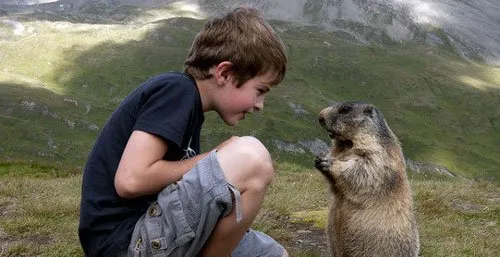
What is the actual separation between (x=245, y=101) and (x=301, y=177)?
9.20 meters

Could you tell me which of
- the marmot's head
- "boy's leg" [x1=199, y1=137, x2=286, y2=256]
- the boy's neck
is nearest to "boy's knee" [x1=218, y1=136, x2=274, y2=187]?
"boy's leg" [x1=199, y1=137, x2=286, y2=256]

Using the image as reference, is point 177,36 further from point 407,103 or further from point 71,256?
point 71,256

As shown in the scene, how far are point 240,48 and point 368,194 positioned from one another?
2.60m

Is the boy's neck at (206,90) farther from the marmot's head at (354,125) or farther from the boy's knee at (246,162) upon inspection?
the marmot's head at (354,125)

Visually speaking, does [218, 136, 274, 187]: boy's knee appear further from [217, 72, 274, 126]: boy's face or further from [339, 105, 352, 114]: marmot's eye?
[339, 105, 352, 114]: marmot's eye

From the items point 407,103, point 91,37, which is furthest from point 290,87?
point 91,37

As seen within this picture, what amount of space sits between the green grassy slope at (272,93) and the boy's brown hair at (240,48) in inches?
3701

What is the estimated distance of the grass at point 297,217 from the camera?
298 inches

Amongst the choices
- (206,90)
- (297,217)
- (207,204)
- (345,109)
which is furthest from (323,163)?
(297,217)

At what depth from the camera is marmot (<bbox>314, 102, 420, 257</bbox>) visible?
6184mm

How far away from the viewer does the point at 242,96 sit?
4.93 metres

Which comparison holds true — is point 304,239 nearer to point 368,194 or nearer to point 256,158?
Result: point 368,194

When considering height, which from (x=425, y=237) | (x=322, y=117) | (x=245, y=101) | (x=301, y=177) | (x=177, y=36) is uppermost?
(x=245, y=101)

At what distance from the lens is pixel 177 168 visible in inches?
184
